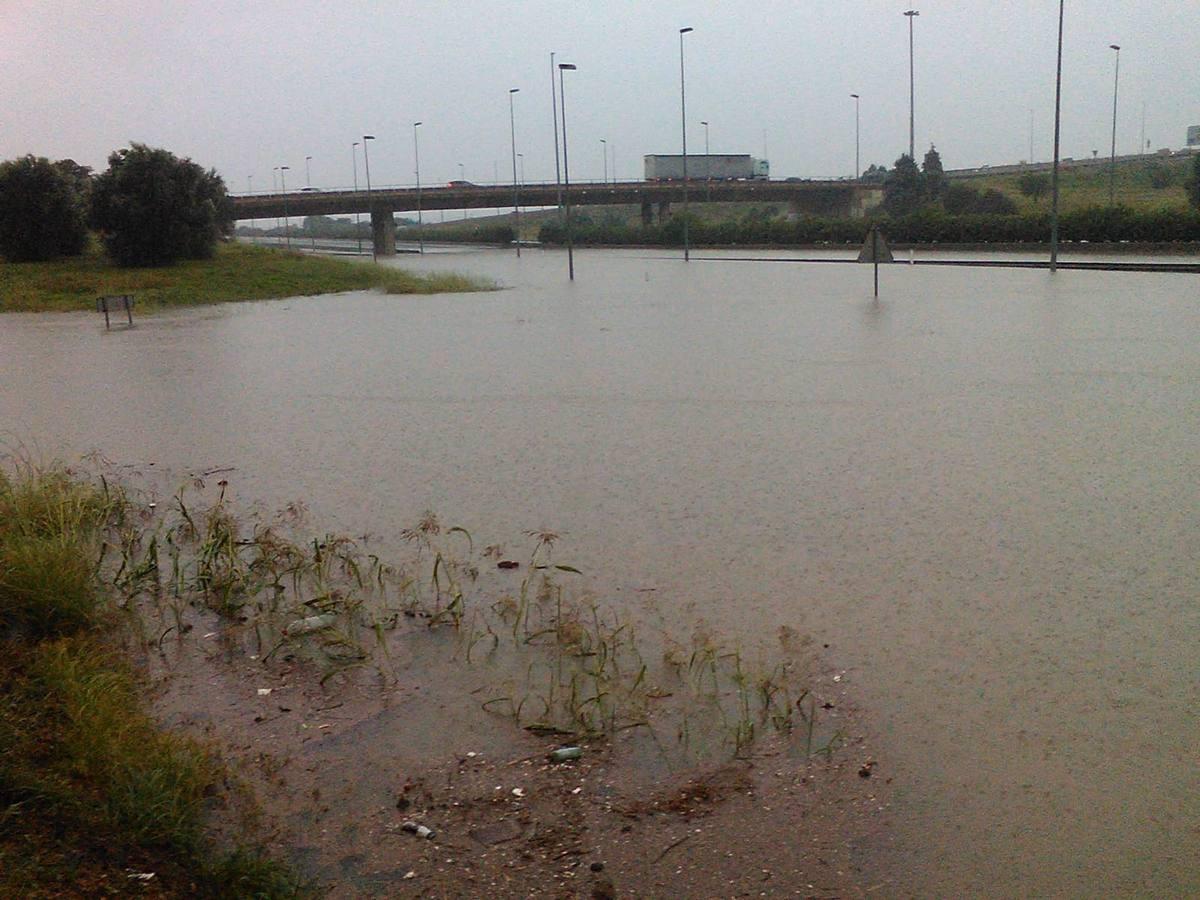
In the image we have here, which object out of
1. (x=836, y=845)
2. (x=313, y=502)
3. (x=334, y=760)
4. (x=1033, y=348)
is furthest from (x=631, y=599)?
(x=1033, y=348)

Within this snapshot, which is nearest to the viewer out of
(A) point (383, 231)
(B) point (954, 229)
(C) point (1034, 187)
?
(B) point (954, 229)

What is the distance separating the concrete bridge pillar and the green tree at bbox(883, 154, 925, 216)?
102ft

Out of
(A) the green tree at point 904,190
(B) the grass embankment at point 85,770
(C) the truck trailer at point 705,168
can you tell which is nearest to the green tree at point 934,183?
(A) the green tree at point 904,190

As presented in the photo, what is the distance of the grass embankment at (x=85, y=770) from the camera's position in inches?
149

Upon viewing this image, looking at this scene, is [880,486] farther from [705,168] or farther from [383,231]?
[705,168]

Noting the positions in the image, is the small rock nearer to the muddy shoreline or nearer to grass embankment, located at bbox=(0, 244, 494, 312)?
the muddy shoreline

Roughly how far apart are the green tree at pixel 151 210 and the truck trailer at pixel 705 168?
5012 centimetres

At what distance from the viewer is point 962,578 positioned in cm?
729

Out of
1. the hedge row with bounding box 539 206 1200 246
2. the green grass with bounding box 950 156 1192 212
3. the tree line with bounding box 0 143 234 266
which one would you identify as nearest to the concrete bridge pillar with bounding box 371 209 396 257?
the hedge row with bounding box 539 206 1200 246

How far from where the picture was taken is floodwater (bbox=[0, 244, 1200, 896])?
192 inches

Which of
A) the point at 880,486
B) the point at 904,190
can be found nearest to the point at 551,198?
the point at 904,190

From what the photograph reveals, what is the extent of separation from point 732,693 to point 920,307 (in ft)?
69.8

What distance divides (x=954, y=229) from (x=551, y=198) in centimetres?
4368

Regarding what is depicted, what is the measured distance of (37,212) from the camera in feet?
159
